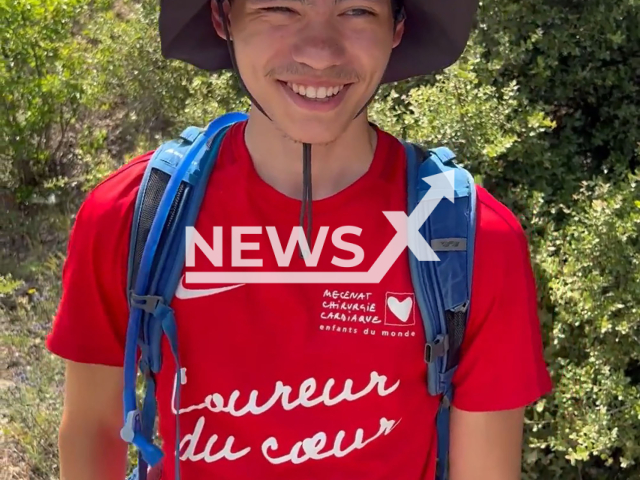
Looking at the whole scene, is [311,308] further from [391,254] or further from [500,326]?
[500,326]

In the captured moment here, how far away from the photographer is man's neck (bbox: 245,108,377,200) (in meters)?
1.33

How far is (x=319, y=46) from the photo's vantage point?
1.20 m

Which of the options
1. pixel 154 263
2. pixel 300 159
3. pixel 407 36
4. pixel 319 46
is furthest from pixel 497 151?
pixel 154 263

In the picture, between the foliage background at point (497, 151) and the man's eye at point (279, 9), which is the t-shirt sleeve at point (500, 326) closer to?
the man's eye at point (279, 9)

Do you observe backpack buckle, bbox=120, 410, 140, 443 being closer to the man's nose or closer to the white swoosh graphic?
the white swoosh graphic

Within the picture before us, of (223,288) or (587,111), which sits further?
(587,111)

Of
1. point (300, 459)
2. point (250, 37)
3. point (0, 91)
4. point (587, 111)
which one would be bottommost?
point (300, 459)

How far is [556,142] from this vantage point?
3178 millimetres

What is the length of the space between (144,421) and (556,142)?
2.42 meters

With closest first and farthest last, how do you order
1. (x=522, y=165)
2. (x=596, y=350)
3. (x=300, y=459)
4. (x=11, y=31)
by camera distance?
(x=300, y=459), (x=596, y=350), (x=522, y=165), (x=11, y=31)

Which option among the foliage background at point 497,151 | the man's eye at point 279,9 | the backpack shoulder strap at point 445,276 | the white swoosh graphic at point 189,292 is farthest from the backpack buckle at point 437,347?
the foliage background at point 497,151

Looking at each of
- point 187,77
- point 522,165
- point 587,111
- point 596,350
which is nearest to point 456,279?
point 596,350

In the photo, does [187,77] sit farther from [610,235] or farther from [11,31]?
[610,235]

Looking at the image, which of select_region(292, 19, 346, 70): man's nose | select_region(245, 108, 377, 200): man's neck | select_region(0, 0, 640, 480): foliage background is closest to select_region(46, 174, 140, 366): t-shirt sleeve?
select_region(245, 108, 377, 200): man's neck
